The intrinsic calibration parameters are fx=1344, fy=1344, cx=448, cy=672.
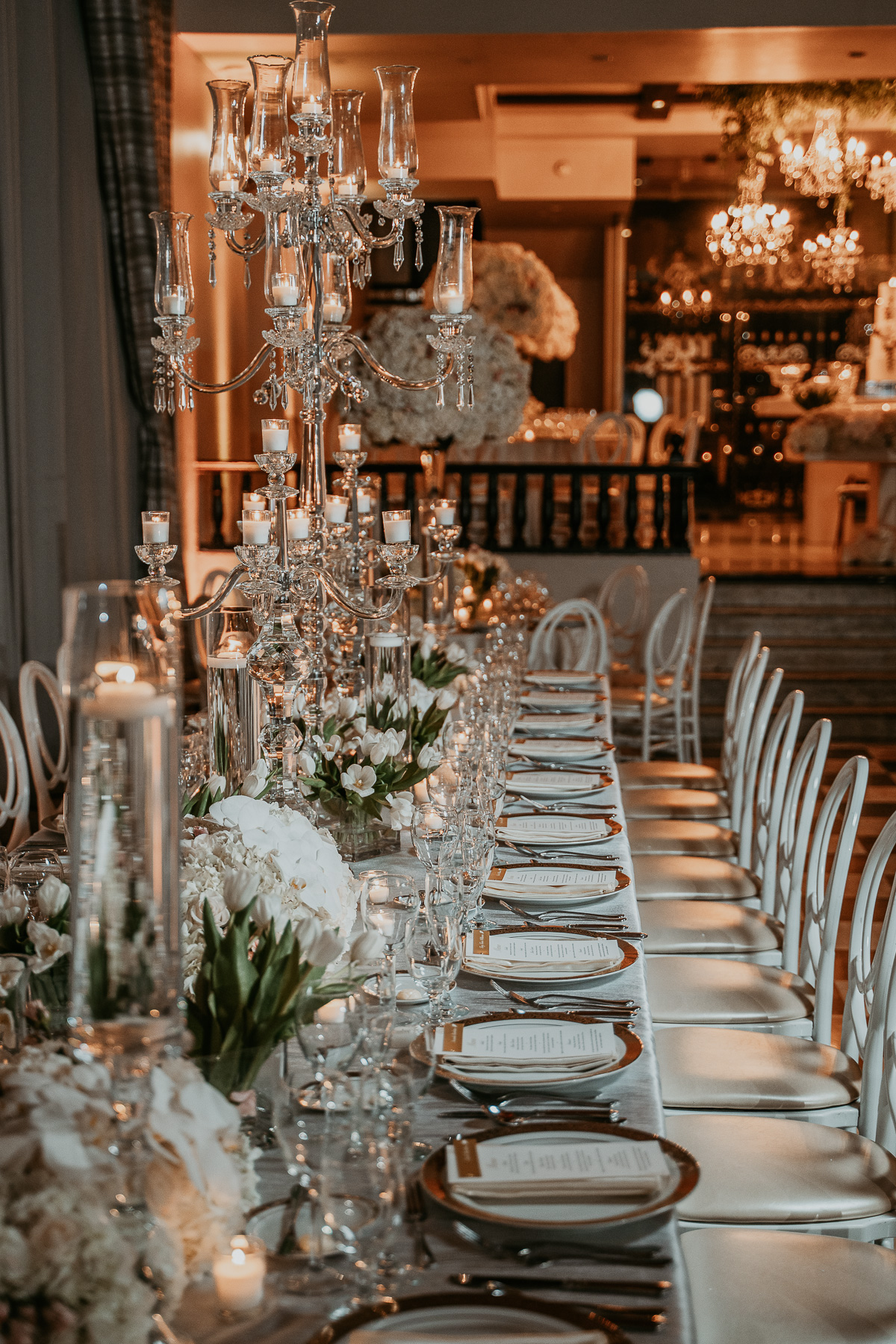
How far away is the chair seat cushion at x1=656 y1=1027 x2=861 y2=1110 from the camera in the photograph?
205cm

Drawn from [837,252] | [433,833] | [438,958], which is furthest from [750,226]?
[438,958]

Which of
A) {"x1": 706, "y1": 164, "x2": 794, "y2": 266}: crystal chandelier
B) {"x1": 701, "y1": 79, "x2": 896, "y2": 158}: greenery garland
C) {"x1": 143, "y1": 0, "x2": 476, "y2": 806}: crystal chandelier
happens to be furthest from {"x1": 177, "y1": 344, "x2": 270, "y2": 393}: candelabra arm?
{"x1": 706, "y1": 164, "x2": 794, "y2": 266}: crystal chandelier

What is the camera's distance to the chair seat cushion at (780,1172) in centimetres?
174

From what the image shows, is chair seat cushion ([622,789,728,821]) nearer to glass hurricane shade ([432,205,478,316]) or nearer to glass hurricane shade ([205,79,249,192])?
glass hurricane shade ([432,205,478,316])

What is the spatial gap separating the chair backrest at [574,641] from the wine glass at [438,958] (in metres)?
3.41

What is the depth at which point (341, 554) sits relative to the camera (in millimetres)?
3289

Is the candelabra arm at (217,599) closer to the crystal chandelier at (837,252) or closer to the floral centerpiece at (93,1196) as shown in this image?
the floral centerpiece at (93,1196)

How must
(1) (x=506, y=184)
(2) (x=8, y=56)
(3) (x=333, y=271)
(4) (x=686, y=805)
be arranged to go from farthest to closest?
(1) (x=506, y=184), (2) (x=8, y=56), (4) (x=686, y=805), (3) (x=333, y=271)

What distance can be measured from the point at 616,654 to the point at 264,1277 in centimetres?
568

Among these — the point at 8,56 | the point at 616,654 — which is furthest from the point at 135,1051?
the point at 616,654

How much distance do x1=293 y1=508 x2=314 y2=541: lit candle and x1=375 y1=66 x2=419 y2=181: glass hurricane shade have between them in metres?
0.66

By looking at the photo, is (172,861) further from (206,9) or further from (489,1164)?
(206,9)

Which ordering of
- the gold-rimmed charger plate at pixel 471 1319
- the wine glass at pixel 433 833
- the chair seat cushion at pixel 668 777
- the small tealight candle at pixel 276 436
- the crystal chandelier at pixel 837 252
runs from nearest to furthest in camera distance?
the gold-rimmed charger plate at pixel 471 1319 → the wine glass at pixel 433 833 → the small tealight candle at pixel 276 436 → the chair seat cushion at pixel 668 777 → the crystal chandelier at pixel 837 252

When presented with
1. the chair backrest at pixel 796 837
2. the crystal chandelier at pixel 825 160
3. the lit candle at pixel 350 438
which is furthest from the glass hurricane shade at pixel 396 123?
the crystal chandelier at pixel 825 160
